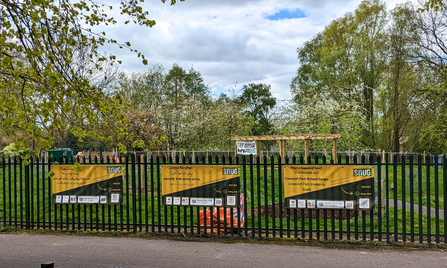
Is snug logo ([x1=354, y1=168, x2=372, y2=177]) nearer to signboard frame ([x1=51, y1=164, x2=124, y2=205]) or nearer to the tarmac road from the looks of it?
the tarmac road

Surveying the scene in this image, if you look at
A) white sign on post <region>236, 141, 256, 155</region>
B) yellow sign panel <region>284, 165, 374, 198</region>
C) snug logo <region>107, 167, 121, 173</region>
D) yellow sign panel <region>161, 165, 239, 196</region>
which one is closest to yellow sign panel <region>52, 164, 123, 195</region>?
snug logo <region>107, 167, 121, 173</region>

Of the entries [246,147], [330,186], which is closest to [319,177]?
[330,186]

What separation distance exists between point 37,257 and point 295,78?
40587mm

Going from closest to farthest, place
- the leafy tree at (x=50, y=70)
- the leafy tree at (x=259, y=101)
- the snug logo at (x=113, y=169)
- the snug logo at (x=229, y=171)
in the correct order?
the leafy tree at (x=50, y=70)
the snug logo at (x=229, y=171)
the snug logo at (x=113, y=169)
the leafy tree at (x=259, y=101)

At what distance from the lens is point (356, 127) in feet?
70.7

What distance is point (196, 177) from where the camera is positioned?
7.07m

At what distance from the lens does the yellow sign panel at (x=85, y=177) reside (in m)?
7.49

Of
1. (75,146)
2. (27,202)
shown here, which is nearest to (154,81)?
(75,146)

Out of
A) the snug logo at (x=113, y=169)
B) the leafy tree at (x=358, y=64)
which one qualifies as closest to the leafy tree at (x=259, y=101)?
the leafy tree at (x=358, y=64)

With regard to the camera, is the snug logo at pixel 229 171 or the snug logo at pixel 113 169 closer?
the snug logo at pixel 229 171

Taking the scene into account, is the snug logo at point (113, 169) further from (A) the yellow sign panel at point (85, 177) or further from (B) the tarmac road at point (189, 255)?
(B) the tarmac road at point (189, 255)

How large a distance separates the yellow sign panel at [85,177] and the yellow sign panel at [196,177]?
1.14 meters

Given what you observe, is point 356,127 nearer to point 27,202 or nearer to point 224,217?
point 224,217

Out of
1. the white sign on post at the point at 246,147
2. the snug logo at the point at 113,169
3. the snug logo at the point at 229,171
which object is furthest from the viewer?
the white sign on post at the point at 246,147
